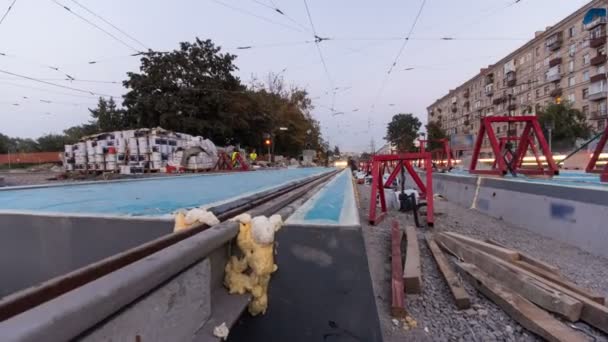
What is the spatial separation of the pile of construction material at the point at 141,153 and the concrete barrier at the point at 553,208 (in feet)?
49.4

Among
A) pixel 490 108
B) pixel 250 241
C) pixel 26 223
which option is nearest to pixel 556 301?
pixel 250 241

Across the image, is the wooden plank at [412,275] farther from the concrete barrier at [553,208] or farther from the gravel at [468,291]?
the concrete barrier at [553,208]

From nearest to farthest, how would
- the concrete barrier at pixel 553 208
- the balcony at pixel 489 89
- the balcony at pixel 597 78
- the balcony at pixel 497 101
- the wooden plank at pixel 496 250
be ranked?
1. the wooden plank at pixel 496 250
2. the concrete barrier at pixel 553 208
3. the balcony at pixel 597 78
4. the balcony at pixel 497 101
5. the balcony at pixel 489 89

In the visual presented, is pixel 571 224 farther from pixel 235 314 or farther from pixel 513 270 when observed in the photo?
pixel 235 314

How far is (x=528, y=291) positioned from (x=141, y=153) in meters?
20.3

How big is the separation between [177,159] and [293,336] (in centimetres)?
1915

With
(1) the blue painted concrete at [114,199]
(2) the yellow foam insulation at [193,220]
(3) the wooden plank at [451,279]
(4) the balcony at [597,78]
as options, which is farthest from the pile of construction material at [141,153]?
(4) the balcony at [597,78]

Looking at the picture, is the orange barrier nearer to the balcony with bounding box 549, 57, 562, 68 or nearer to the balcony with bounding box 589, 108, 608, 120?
the balcony with bounding box 549, 57, 562, 68

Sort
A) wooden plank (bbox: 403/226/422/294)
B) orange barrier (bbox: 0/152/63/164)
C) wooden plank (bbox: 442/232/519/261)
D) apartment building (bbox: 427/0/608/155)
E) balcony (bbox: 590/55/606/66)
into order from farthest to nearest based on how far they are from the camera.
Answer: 1. orange barrier (bbox: 0/152/63/164)
2. apartment building (bbox: 427/0/608/155)
3. balcony (bbox: 590/55/606/66)
4. wooden plank (bbox: 442/232/519/261)
5. wooden plank (bbox: 403/226/422/294)

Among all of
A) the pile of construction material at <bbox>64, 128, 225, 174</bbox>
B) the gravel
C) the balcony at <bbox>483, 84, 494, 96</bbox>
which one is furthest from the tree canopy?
the balcony at <bbox>483, 84, 494, 96</bbox>

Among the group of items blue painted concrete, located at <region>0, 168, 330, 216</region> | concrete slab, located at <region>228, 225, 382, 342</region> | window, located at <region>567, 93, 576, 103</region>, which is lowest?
concrete slab, located at <region>228, 225, 382, 342</region>

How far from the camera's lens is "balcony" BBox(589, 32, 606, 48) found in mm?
34281

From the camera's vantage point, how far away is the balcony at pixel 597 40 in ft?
112

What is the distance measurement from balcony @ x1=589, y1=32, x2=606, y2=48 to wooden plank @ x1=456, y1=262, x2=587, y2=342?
45.6 metres
